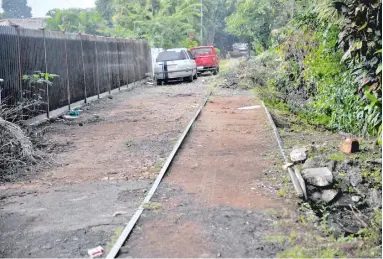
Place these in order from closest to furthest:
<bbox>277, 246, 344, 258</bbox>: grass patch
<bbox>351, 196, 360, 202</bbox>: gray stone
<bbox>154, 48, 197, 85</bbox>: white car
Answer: <bbox>277, 246, 344, 258</bbox>: grass patch, <bbox>351, 196, 360, 202</bbox>: gray stone, <bbox>154, 48, 197, 85</bbox>: white car

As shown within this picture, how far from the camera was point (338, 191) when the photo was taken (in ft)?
21.6

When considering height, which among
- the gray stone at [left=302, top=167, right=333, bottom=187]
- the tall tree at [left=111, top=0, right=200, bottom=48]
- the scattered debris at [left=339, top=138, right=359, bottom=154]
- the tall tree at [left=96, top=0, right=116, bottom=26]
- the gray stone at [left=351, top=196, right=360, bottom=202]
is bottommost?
the gray stone at [left=351, top=196, right=360, bottom=202]

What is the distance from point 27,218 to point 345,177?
4.32 m

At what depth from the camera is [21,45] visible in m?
12.2

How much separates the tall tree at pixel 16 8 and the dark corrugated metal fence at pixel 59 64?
5782 centimetres

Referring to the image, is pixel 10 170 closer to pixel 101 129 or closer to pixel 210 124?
pixel 101 129

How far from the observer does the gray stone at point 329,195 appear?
641 cm

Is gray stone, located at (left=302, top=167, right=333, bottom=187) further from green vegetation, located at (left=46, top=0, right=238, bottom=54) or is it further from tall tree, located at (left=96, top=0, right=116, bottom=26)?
Answer: tall tree, located at (left=96, top=0, right=116, bottom=26)

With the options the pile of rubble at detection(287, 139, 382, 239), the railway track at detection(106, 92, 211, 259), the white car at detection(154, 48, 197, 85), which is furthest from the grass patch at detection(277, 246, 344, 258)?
the white car at detection(154, 48, 197, 85)

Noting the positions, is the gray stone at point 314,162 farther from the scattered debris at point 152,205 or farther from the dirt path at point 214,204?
the scattered debris at point 152,205

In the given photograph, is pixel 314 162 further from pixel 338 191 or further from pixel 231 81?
pixel 231 81

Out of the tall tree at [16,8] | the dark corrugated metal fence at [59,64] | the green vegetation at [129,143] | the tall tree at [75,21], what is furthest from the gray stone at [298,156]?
the tall tree at [16,8]

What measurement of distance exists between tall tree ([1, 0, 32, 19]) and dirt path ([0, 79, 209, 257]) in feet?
224

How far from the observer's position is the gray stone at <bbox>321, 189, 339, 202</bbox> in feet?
21.0
